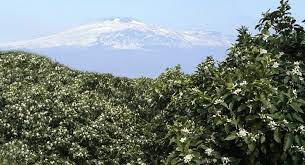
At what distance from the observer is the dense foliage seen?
12.0 metres

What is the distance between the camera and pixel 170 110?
18.6 meters

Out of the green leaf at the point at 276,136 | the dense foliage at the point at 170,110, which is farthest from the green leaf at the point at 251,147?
the green leaf at the point at 276,136

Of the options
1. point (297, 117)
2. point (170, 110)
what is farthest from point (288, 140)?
point (170, 110)

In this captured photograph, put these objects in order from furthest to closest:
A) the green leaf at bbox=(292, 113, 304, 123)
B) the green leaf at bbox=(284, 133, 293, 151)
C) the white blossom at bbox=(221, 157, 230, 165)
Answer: the white blossom at bbox=(221, 157, 230, 165) → the green leaf at bbox=(292, 113, 304, 123) → the green leaf at bbox=(284, 133, 293, 151)

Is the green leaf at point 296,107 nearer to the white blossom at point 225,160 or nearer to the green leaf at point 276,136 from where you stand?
the green leaf at point 276,136

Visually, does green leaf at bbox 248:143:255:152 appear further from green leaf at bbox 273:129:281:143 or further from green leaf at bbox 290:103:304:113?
green leaf at bbox 290:103:304:113

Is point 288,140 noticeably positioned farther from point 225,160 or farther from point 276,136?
point 225,160

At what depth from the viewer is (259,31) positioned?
51.1 feet

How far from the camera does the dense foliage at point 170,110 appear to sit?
39.4 ft

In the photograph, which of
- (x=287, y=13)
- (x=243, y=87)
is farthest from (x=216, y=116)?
(x=287, y=13)

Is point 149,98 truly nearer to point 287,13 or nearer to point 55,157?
point 55,157

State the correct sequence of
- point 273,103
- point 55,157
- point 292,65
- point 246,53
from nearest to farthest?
point 273,103
point 292,65
point 246,53
point 55,157

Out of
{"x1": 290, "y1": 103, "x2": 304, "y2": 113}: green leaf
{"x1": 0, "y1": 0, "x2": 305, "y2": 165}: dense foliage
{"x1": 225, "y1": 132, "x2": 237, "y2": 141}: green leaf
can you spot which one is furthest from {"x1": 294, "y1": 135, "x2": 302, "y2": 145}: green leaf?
{"x1": 225, "y1": 132, "x2": 237, "y2": 141}: green leaf

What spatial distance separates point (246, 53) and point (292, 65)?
1583 mm
